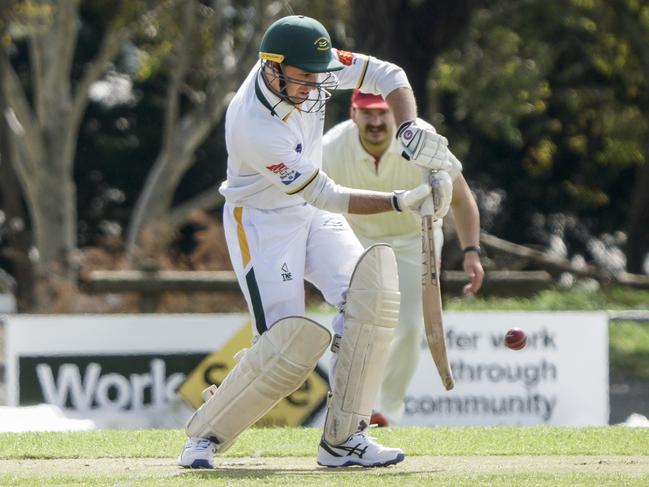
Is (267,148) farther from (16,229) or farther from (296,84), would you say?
(16,229)

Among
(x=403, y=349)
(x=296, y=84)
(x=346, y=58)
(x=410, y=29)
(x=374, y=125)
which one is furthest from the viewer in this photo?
(x=410, y=29)

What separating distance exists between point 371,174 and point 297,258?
2324 mm

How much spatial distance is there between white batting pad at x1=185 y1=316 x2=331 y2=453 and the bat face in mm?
401

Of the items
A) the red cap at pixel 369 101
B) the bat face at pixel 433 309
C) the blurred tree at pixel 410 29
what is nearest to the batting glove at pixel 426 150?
the bat face at pixel 433 309

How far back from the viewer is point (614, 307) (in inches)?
612

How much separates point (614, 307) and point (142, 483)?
10.9 meters

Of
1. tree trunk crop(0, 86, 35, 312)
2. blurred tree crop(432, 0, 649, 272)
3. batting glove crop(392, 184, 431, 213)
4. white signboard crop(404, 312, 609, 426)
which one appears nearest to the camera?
batting glove crop(392, 184, 431, 213)

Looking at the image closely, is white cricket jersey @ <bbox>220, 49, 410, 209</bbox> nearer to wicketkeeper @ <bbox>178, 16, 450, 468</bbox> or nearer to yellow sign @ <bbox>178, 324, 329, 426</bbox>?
wicketkeeper @ <bbox>178, 16, 450, 468</bbox>

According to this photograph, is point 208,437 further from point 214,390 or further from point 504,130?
point 504,130

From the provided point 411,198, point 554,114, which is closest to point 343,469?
point 411,198

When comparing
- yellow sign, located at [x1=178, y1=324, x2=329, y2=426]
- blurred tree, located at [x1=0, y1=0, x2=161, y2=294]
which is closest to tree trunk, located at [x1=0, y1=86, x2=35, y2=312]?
blurred tree, located at [x1=0, y1=0, x2=161, y2=294]

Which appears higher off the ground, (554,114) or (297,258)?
(297,258)

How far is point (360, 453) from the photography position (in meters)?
5.82

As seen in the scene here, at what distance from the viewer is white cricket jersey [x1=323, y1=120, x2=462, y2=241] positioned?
8.17 meters
